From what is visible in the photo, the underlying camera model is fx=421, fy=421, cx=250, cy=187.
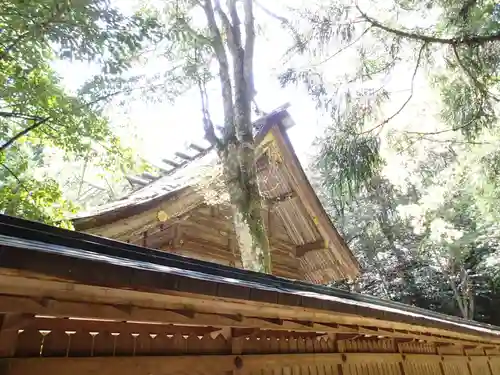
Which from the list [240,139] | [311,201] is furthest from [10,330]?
[311,201]

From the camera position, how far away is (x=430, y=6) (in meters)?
6.36

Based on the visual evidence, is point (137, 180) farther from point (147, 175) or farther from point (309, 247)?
point (309, 247)

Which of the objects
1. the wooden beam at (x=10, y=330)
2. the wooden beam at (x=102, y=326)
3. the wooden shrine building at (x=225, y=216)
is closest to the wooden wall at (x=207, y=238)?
the wooden shrine building at (x=225, y=216)

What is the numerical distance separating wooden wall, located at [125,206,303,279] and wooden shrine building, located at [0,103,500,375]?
0.14 ft

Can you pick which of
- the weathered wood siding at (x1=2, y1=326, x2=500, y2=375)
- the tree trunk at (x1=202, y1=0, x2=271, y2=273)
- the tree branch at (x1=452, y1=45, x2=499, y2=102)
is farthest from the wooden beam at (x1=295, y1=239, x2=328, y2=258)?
the tree branch at (x1=452, y1=45, x2=499, y2=102)

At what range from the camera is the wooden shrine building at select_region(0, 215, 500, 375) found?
152 centimetres

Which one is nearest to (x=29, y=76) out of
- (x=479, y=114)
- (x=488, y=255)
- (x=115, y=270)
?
(x=115, y=270)

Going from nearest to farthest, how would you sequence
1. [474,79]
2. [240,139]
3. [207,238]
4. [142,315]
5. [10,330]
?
[10,330] < [142,315] < [474,79] < [240,139] < [207,238]

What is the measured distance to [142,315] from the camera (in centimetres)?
203

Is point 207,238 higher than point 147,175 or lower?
lower

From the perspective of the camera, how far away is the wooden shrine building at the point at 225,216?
523cm

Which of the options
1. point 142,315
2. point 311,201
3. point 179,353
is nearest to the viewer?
point 142,315

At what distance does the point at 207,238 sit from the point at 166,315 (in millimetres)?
4947

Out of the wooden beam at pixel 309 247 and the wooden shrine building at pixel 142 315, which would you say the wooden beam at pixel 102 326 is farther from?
the wooden beam at pixel 309 247
